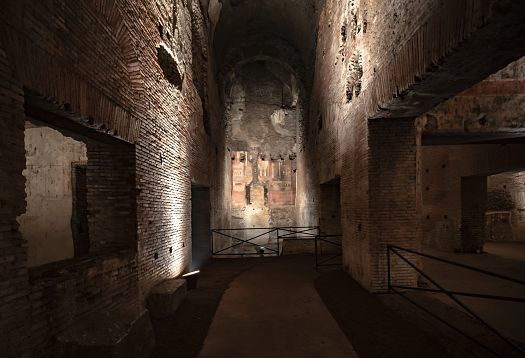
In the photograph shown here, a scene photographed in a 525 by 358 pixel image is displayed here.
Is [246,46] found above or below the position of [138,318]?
above

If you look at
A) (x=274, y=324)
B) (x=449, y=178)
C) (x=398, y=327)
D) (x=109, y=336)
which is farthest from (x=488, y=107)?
(x=109, y=336)

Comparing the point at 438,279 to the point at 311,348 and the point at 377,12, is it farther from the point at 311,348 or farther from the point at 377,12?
the point at 377,12

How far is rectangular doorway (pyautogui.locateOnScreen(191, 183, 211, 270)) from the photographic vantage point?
1087cm

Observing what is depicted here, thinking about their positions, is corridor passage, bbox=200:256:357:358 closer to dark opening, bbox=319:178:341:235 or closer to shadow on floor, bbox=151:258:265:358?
shadow on floor, bbox=151:258:265:358

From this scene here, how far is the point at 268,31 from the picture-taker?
14.8m

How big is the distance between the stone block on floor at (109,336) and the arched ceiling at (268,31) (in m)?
10.4

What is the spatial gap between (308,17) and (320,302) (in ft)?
34.0

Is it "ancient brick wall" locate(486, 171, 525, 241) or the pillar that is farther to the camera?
"ancient brick wall" locate(486, 171, 525, 241)

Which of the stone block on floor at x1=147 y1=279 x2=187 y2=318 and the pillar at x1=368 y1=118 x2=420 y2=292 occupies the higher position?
the pillar at x1=368 y1=118 x2=420 y2=292

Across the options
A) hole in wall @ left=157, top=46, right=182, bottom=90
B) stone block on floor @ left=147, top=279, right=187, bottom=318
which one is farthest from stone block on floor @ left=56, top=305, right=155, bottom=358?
hole in wall @ left=157, top=46, right=182, bottom=90

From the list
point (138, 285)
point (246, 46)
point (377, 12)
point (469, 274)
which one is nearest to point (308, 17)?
point (246, 46)

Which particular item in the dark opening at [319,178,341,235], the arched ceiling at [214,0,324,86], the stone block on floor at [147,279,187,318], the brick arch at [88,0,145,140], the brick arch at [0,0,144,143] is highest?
the arched ceiling at [214,0,324,86]

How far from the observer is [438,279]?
277 inches

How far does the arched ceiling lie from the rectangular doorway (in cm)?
612
